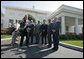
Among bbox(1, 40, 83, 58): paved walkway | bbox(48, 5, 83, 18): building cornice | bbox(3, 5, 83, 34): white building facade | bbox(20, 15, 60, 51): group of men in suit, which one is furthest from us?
bbox(3, 5, 83, 34): white building facade

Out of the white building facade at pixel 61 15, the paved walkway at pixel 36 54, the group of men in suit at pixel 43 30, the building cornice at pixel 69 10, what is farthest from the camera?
the white building facade at pixel 61 15

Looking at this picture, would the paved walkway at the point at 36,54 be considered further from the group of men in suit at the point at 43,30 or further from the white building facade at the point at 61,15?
the white building facade at the point at 61,15

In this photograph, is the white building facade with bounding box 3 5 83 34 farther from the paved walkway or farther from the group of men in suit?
the paved walkway

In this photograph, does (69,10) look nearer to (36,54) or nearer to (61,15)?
(61,15)

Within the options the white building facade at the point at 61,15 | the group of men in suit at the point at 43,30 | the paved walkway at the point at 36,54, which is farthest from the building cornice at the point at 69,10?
the paved walkway at the point at 36,54

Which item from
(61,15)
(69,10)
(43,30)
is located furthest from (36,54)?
(69,10)

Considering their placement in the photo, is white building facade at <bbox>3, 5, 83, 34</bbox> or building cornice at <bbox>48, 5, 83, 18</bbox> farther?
white building facade at <bbox>3, 5, 83, 34</bbox>

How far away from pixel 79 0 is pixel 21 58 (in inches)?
312

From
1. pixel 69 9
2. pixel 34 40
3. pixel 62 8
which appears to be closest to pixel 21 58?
pixel 34 40

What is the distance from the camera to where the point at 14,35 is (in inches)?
197

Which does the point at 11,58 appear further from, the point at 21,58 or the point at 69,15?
the point at 69,15

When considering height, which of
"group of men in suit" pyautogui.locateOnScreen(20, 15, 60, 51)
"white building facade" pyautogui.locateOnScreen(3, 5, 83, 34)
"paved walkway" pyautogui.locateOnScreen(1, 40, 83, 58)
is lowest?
"paved walkway" pyautogui.locateOnScreen(1, 40, 83, 58)

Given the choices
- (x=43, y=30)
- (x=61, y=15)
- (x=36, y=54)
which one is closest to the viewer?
(x=36, y=54)

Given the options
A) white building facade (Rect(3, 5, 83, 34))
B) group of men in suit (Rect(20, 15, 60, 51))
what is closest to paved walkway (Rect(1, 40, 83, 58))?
group of men in suit (Rect(20, 15, 60, 51))
